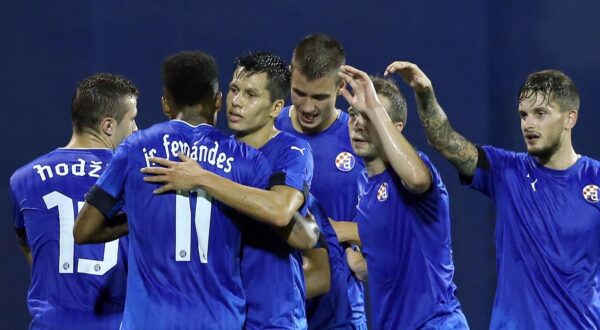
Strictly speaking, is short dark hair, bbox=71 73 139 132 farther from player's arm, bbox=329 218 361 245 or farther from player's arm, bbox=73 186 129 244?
player's arm, bbox=329 218 361 245

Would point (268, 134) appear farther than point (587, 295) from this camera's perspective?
No

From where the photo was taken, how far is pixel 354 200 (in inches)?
211

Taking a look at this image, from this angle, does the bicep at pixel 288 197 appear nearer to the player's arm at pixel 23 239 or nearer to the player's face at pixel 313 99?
the player's face at pixel 313 99

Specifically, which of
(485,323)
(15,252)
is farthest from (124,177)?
(485,323)

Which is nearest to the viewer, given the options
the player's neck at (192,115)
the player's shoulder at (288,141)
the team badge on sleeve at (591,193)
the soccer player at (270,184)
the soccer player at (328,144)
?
the soccer player at (270,184)

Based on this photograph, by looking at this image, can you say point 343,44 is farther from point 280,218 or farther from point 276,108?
point 280,218

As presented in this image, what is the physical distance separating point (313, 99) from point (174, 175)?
5.00ft

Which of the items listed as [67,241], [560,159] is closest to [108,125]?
[67,241]

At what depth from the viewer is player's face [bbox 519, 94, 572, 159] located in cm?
498

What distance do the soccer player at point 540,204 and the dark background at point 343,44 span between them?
2431mm

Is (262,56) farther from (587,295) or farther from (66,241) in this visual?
(587,295)

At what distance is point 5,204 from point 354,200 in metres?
3.30

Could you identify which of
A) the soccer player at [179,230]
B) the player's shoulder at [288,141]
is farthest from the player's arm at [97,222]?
the player's shoulder at [288,141]

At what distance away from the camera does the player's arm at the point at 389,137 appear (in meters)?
Answer: 4.48
